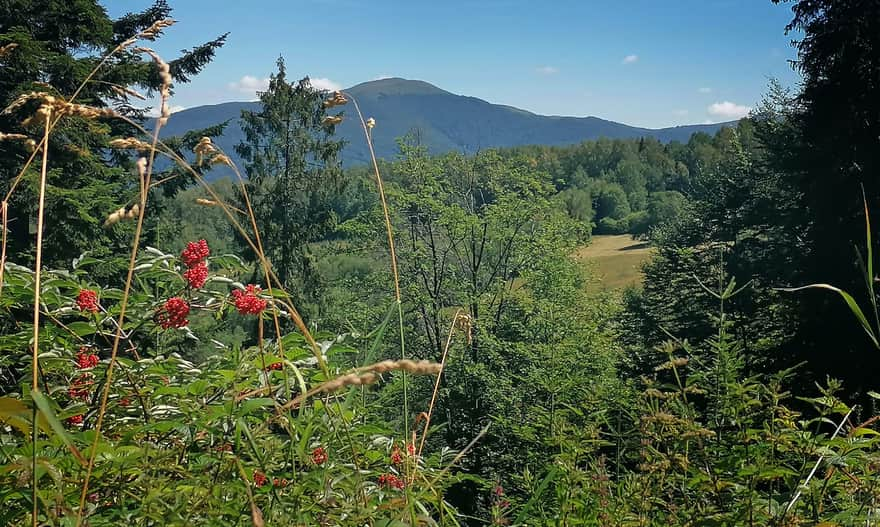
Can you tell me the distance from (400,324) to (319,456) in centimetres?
37

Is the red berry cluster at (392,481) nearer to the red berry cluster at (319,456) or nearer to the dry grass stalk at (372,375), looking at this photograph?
the red berry cluster at (319,456)

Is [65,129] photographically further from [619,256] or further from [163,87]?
[619,256]

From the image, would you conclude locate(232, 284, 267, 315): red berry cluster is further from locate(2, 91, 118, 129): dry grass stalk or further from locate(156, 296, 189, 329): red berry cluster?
locate(2, 91, 118, 129): dry grass stalk

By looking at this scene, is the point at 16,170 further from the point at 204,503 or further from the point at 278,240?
the point at 204,503

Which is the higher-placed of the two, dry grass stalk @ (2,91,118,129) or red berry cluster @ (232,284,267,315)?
dry grass stalk @ (2,91,118,129)

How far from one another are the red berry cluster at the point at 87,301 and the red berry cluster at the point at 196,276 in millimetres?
248

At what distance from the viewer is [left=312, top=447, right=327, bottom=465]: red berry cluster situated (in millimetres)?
1380

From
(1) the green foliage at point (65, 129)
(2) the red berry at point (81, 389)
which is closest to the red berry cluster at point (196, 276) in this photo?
(2) the red berry at point (81, 389)

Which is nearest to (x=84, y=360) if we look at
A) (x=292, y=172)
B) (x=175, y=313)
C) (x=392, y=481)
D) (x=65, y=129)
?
(x=175, y=313)

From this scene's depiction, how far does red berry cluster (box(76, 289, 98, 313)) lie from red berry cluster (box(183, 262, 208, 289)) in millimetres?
248

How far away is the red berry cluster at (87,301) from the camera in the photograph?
1748mm

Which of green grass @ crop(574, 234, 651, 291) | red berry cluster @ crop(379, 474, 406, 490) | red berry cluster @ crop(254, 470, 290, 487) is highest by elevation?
red berry cluster @ crop(254, 470, 290, 487)

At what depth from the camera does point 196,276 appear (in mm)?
1899

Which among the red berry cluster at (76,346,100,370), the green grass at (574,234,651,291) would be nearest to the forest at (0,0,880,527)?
the red berry cluster at (76,346,100,370)
